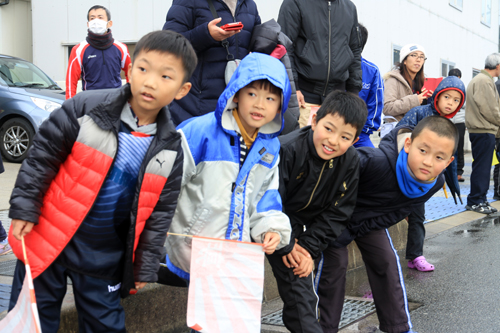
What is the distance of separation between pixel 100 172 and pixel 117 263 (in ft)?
1.42

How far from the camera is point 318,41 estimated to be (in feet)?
16.4

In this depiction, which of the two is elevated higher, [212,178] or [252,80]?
[252,80]

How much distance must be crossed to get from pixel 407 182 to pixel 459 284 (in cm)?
170

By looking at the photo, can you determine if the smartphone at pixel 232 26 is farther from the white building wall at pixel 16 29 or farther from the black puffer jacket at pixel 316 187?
the white building wall at pixel 16 29

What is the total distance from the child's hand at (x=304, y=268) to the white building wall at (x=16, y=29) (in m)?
14.4

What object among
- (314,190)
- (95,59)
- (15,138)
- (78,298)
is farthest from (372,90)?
(15,138)

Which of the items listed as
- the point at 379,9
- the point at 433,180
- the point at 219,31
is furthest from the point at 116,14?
the point at 433,180

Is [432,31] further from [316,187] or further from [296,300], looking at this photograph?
[296,300]

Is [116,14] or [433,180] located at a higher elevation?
[116,14]

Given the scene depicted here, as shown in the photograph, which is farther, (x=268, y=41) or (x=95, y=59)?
(x=95, y=59)

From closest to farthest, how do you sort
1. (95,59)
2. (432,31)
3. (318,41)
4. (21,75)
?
1. (318,41)
2. (95,59)
3. (21,75)
4. (432,31)

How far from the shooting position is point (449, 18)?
61.5 ft

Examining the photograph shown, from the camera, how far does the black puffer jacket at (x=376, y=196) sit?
3639mm

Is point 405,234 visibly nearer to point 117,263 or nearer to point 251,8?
point 251,8
